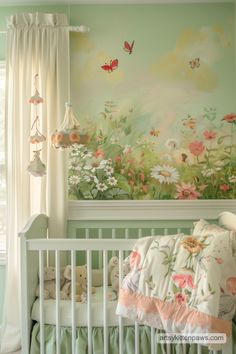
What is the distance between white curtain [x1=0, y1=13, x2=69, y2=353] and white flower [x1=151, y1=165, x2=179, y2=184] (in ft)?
2.01

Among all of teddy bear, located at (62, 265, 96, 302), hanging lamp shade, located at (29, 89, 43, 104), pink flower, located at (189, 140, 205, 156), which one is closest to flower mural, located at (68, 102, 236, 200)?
pink flower, located at (189, 140, 205, 156)

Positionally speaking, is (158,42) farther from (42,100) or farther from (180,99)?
(42,100)

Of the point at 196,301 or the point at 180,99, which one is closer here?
the point at 196,301

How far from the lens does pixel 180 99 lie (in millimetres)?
2732

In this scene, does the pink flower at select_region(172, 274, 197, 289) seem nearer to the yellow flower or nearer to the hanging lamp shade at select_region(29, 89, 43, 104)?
the yellow flower

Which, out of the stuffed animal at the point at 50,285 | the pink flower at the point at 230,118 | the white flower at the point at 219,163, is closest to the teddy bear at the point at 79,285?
the stuffed animal at the point at 50,285

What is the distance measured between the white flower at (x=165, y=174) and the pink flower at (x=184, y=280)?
973mm

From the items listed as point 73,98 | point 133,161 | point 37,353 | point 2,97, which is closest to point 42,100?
point 73,98

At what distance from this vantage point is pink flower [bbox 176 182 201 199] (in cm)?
275

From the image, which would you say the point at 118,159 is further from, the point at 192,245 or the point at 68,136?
the point at 192,245

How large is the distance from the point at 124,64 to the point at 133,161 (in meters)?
0.66

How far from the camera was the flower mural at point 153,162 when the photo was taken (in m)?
2.74

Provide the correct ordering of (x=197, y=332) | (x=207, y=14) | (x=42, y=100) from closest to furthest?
(x=197, y=332) → (x=42, y=100) → (x=207, y=14)

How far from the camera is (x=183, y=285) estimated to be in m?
1.87
